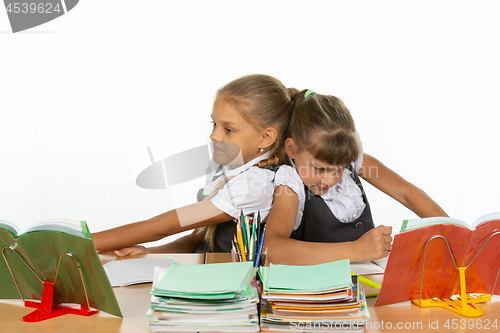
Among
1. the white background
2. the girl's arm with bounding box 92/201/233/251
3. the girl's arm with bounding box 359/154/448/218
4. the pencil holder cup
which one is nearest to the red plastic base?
the pencil holder cup

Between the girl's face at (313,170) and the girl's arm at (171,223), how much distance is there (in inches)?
10.0

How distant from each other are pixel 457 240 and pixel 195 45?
223cm

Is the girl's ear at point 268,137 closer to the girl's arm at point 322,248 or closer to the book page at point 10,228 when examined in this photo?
the girl's arm at point 322,248

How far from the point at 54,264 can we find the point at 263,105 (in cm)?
78

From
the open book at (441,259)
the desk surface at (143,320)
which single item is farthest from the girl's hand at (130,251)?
the open book at (441,259)

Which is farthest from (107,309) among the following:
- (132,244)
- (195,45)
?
(195,45)

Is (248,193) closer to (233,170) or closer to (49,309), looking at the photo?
(233,170)

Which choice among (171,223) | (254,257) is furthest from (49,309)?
(171,223)

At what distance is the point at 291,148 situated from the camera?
4.64 feet

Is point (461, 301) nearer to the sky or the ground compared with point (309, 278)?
nearer to the ground

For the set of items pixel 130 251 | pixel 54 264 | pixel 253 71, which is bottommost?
pixel 130 251

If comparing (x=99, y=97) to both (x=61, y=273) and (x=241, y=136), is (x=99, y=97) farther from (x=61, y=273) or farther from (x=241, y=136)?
(x=61, y=273)

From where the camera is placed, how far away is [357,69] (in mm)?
2832

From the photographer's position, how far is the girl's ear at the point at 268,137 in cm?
145
